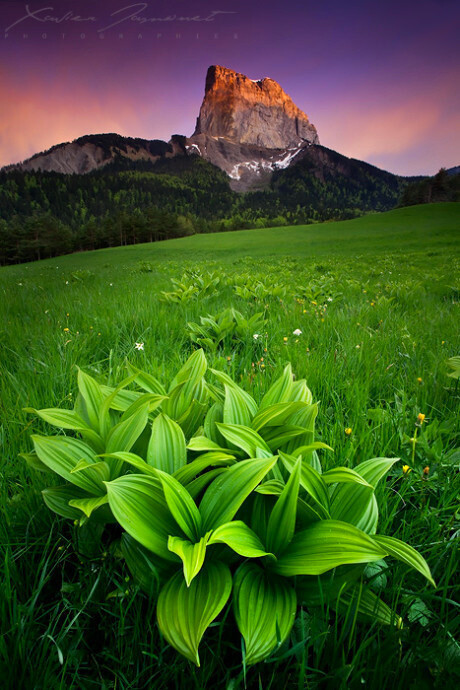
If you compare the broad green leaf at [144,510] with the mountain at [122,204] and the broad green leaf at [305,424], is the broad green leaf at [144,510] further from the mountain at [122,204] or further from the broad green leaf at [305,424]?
the mountain at [122,204]

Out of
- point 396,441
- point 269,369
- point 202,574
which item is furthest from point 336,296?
point 202,574

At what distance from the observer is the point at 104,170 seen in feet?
615

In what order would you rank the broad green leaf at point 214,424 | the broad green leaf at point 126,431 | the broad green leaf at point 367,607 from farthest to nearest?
the broad green leaf at point 214,424 < the broad green leaf at point 126,431 < the broad green leaf at point 367,607

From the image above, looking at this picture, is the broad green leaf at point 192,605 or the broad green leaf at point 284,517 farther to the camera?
the broad green leaf at point 284,517

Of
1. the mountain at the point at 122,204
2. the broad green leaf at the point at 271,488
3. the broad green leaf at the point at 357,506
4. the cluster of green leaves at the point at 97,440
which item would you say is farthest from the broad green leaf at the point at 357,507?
the mountain at the point at 122,204

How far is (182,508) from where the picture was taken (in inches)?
35.8

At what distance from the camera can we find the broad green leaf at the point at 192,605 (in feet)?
2.29

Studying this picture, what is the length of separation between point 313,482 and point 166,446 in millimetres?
512

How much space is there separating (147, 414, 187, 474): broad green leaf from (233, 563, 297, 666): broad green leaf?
1.26ft

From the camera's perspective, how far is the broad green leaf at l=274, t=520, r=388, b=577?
30.0 inches

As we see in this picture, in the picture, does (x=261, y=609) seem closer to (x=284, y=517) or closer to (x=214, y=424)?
(x=284, y=517)

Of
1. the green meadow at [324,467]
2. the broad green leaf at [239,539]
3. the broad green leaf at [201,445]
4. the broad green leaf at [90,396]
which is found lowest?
the green meadow at [324,467]

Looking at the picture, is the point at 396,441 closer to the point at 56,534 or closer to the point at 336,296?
the point at 56,534

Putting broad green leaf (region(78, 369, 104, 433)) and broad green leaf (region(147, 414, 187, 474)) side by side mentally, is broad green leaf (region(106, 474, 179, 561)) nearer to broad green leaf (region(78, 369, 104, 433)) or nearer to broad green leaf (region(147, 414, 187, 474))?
broad green leaf (region(147, 414, 187, 474))
